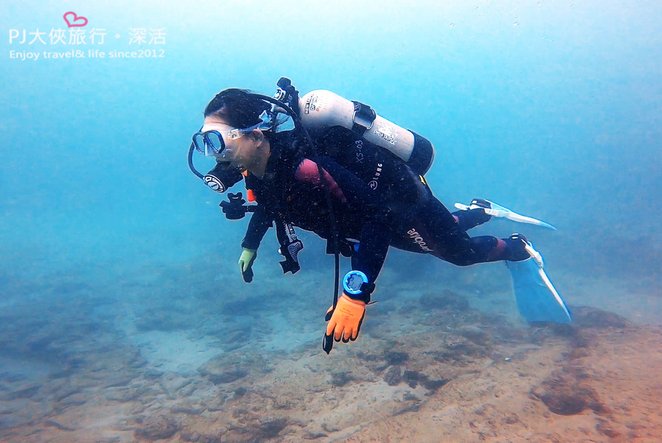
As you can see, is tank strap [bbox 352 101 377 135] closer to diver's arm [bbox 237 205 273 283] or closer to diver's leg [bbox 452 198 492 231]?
diver's arm [bbox 237 205 273 283]

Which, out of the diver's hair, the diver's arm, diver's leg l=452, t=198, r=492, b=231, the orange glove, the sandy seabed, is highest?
the diver's hair

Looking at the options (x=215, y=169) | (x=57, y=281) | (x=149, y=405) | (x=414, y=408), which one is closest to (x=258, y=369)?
(x=149, y=405)

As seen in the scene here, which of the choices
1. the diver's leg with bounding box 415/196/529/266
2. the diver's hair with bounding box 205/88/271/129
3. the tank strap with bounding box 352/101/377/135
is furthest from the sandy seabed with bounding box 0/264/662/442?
the diver's hair with bounding box 205/88/271/129

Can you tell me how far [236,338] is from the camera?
Answer: 1001 centimetres

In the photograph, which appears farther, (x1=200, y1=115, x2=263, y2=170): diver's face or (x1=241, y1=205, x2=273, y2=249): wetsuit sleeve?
(x1=241, y1=205, x2=273, y2=249): wetsuit sleeve

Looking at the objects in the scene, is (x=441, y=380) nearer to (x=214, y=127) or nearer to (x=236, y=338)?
(x=214, y=127)

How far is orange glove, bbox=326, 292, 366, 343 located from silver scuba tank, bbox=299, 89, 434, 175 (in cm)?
146

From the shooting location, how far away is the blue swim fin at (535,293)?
605cm

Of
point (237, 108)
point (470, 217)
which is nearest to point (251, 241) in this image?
point (237, 108)

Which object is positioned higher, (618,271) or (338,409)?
(618,271)

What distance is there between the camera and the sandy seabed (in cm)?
452

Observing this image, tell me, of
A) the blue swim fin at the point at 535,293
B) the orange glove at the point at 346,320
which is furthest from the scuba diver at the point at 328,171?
the blue swim fin at the point at 535,293

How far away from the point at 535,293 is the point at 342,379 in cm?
373

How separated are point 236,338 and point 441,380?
6069 mm
